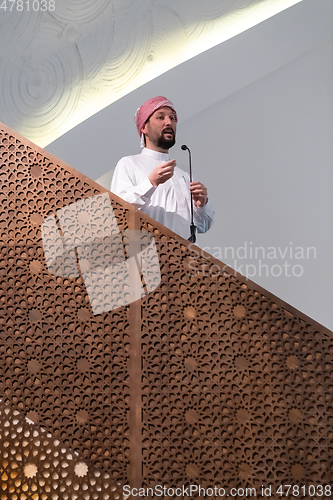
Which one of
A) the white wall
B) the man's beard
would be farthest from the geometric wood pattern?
the white wall

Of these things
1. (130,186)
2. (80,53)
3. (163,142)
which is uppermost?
(80,53)

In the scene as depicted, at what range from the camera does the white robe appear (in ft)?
8.55

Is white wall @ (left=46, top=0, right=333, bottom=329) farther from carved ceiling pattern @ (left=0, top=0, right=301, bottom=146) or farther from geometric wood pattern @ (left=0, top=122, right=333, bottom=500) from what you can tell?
geometric wood pattern @ (left=0, top=122, right=333, bottom=500)

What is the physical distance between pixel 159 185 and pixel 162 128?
366mm

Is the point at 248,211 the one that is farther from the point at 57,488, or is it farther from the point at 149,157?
the point at 57,488

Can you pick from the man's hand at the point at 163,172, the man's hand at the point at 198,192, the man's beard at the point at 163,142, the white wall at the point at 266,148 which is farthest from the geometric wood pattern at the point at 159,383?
the white wall at the point at 266,148

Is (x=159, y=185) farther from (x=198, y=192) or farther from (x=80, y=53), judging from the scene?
(x=80, y=53)

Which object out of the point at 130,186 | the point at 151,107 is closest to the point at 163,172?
the point at 130,186

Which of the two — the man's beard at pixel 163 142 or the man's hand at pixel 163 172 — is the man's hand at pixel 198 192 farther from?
the man's beard at pixel 163 142

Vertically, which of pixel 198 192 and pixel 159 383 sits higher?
pixel 198 192

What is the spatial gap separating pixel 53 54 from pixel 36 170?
235cm

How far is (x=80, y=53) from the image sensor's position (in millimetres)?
3945

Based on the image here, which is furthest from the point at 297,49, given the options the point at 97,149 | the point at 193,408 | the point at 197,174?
the point at 193,408

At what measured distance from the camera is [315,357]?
1.87 m
